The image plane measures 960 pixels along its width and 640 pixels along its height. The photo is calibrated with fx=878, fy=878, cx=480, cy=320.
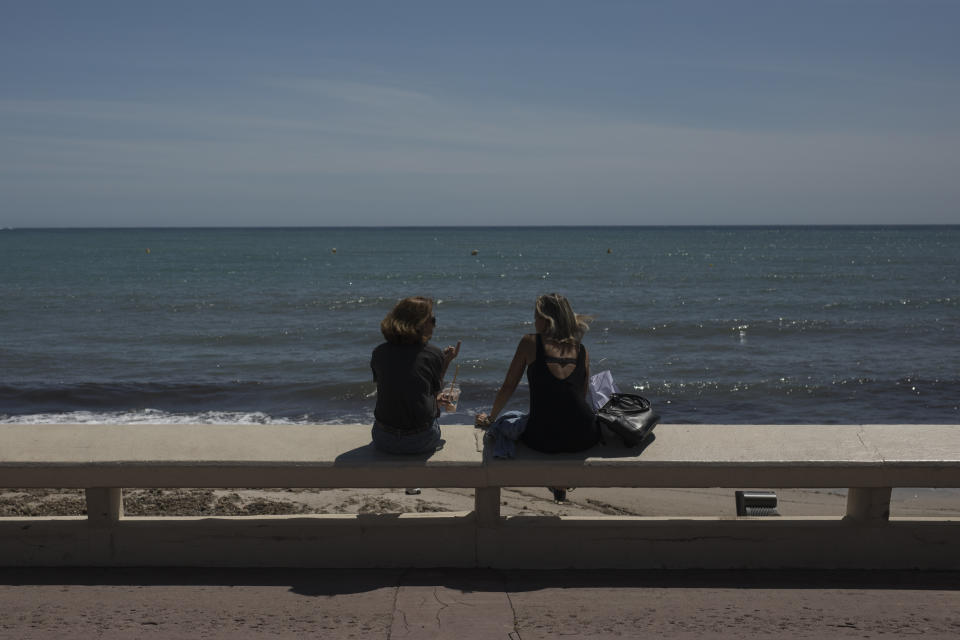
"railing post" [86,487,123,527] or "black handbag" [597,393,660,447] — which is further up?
"black handbag" [597,393,660,447]

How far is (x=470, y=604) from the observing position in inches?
158

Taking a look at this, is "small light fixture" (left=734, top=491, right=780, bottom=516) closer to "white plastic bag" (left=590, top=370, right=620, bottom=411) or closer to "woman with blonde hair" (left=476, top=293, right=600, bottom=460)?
"white plastic bag" (left=590, top=370, right=620, bottom=411)

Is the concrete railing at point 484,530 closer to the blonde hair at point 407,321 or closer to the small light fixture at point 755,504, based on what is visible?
the blonde hair at point 407,321

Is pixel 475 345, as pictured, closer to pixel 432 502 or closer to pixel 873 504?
pixel 432 502

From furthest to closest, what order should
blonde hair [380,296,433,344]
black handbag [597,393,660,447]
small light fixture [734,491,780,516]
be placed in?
small light fixture [734,491,780,516]
blonde hair [380,296,433,344]
black handbag [597,393,660,447]

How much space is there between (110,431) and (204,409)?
35.1 ft

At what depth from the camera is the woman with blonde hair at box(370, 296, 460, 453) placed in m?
4.57

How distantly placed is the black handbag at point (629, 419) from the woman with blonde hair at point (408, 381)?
88cm

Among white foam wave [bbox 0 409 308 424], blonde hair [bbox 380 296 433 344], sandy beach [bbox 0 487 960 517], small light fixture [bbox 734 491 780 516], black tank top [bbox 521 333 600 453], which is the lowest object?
white foam wave [bbox 0 409 308 424]

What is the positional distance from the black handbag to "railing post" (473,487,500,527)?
2.22 ft

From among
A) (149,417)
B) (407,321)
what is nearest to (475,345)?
(149,417)

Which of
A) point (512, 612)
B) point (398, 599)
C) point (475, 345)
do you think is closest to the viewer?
point (512, 612)

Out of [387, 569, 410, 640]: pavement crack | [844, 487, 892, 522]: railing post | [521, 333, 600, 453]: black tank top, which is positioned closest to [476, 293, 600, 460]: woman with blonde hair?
[521, 333, 600, 453]: black tank top

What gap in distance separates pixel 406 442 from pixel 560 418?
0.80 metres
